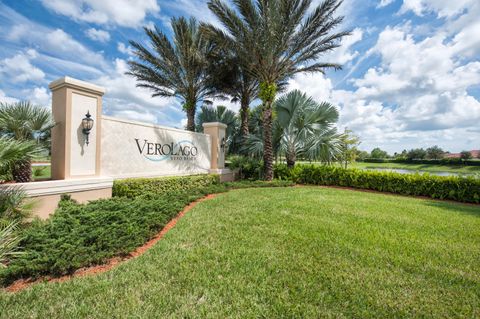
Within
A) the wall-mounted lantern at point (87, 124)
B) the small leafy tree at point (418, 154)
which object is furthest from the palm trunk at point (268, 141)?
the small leafy tree at point (418, 154)

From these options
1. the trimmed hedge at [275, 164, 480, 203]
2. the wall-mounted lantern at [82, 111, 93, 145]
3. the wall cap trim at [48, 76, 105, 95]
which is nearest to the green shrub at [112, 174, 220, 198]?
the wall-mounted lantern at [82, 111, 93, 145]

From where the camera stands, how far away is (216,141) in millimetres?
11594

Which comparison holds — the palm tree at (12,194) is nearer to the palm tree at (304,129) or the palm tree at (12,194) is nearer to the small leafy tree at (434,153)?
the palm tree at (304,129)

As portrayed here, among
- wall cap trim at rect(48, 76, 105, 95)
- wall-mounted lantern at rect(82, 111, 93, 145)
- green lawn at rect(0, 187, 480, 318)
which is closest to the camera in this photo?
green lawn at rect(0, 187, 480, 318)

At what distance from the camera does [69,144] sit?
5.74 metres

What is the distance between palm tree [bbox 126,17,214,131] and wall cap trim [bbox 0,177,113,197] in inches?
315

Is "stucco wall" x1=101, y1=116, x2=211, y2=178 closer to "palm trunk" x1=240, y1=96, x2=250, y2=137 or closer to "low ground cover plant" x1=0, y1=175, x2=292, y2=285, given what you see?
"low ground cover plant" x1=0, y1=175, x2=292, y2=285

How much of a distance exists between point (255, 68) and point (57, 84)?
837cm

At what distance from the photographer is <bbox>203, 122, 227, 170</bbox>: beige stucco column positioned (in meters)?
11.6

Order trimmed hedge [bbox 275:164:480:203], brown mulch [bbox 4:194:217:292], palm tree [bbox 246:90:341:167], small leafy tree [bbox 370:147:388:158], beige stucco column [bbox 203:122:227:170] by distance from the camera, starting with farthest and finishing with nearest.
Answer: small leafy tree [bbox 370:147:388:158] → beige stucco column [bbox 203:122:227:170] → palm tree [bbox 246:90:341:167] → trimmed hedge [bbox 275:164:480:203] → brown mulch [bbox 4:194:217:292]

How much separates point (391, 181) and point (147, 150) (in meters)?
10.6

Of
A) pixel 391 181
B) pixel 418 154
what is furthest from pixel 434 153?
pixel 391 181

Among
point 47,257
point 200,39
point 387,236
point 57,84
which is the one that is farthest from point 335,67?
point 47,257

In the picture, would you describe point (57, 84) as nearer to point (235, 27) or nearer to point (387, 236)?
point (235, 27)
